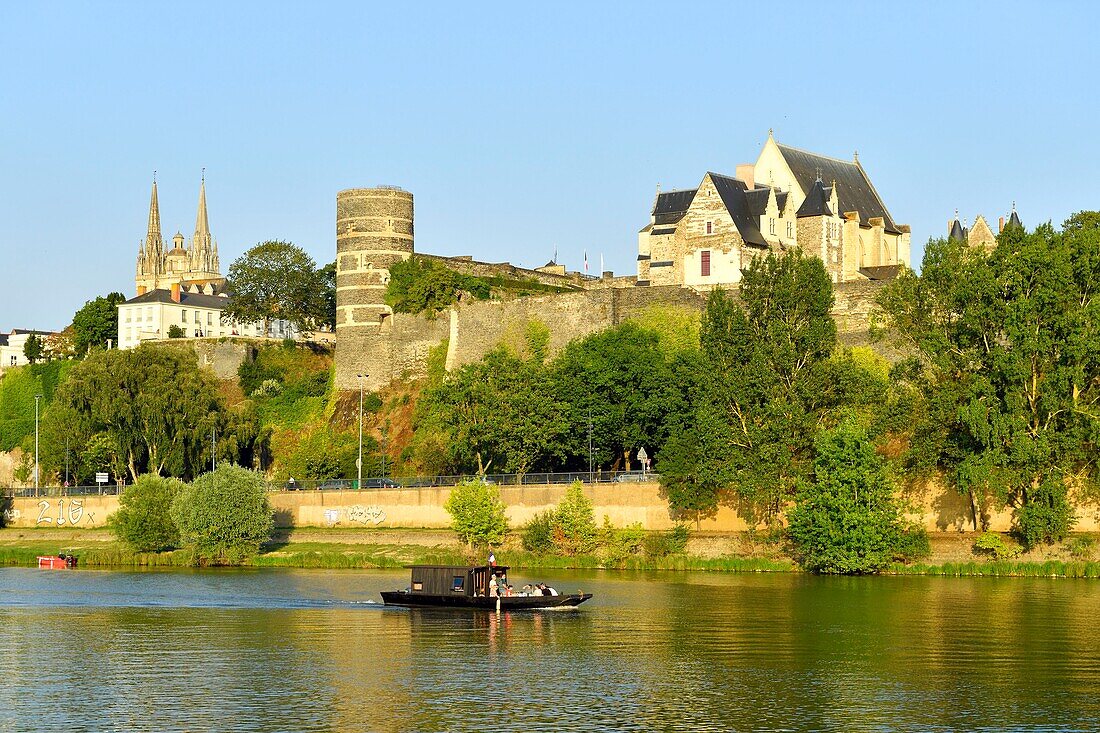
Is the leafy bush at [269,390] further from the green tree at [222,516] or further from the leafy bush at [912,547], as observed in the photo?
the leafy bush at [912,547]

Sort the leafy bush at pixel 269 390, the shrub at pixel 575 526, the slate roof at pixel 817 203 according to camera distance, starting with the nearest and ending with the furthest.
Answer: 1. the shrub at pixel 575 526
2. the slate roof at pixel 817 203
3. the leafy bush at pixel 269 390

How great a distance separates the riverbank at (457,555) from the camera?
61094mm

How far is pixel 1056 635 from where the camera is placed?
45000 millimetres

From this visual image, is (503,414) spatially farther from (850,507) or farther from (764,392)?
(850,507)

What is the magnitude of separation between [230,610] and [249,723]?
1951cm

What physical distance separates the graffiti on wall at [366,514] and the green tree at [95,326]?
4100 centimetres

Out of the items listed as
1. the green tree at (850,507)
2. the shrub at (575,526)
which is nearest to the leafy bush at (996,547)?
the green tree at (850,507)

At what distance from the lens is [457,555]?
71.3 meters

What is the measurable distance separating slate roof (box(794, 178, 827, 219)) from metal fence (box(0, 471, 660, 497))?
23.2m

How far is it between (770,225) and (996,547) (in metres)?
32.6

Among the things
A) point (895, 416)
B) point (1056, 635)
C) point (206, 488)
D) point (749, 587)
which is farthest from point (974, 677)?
point (206, 488)

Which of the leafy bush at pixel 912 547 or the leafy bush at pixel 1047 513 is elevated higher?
the leafy bush at pixel 1047 513

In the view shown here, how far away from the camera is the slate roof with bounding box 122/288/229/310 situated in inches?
5069

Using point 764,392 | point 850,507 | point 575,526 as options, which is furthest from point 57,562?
point 850,507
